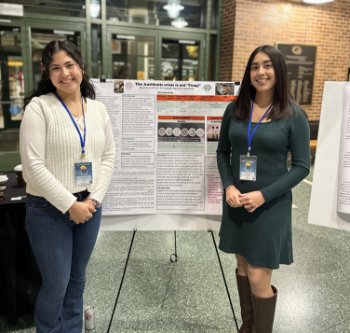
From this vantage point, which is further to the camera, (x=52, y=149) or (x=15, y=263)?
(x=15, y=263)

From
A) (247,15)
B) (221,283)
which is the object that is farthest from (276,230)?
(247,15)

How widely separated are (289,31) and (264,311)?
6.37 meters

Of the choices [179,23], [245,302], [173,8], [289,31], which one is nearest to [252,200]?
[245,302]

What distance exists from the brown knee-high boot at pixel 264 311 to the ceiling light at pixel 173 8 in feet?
20.2

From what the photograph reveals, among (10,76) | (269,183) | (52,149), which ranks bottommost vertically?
(269,183)

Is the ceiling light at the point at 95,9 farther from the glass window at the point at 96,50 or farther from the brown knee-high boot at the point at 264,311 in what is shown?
the brown knee-high boot at the point at 264,311

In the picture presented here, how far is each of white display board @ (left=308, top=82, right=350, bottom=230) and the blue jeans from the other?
1205mm

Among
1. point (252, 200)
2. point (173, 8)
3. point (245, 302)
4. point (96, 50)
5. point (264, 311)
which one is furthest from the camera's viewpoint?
point (173, 8)

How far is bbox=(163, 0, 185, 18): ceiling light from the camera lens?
6.71 metres

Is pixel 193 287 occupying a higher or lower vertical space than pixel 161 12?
lower

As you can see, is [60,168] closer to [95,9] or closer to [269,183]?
[269,183]

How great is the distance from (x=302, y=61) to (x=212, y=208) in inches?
230

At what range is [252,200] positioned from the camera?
1.53m

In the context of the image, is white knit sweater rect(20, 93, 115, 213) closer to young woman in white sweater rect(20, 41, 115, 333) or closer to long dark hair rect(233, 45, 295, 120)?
young woman in white sweater rect(20, 41, 115, 333)
